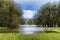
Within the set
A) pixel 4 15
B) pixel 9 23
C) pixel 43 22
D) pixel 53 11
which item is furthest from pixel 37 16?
pixel 4 15

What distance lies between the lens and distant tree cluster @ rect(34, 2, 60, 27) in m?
69.8

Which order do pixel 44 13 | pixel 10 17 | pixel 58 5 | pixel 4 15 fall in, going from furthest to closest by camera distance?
1. pixel 44 13
2. pixel 58 5
3. pixel 10 17
4. pixel 4 15

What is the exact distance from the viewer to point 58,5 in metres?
67.7

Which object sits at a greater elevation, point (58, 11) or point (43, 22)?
point (58, 11)

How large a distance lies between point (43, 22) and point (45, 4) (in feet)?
27.9

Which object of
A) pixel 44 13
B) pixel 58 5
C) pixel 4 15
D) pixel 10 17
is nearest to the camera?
pixel 4 15

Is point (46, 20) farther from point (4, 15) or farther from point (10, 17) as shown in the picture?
point (4, 15)

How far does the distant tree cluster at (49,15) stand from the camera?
6981 cm

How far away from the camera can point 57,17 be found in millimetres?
72000

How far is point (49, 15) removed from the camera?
7425cm

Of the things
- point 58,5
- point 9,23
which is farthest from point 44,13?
point 9,23

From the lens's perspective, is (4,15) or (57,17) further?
(57,17)

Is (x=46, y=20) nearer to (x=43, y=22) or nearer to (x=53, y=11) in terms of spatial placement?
(x=43, y=22)

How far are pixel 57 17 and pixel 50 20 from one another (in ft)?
11.6
